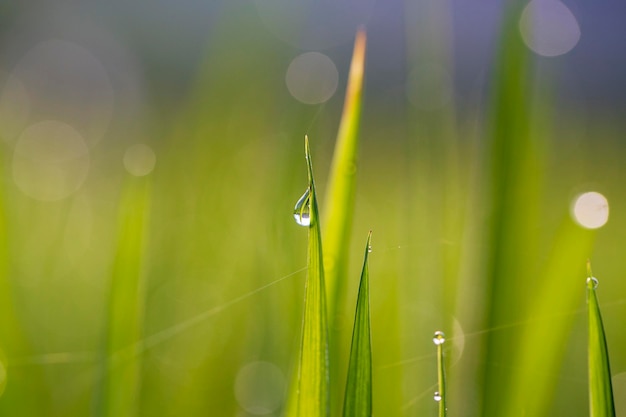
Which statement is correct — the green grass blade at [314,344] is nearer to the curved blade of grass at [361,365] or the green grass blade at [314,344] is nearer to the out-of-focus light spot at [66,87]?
the curved blade of grass at [361,365]

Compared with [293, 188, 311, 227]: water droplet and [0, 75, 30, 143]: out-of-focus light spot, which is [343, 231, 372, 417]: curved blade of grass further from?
[0, 75, 30, 143]: out-of-focus light spot

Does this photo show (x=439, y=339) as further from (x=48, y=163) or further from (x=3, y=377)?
(x=48, y=163)

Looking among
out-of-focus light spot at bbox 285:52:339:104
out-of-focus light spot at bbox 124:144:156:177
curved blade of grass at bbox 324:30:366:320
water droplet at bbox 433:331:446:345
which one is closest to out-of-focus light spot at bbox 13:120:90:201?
out-of-focus light spot at bbox 285:52:339:104

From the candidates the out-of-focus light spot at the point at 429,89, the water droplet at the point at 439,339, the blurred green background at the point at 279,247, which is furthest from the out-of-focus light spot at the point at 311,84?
the water droplet at the point at 439,339

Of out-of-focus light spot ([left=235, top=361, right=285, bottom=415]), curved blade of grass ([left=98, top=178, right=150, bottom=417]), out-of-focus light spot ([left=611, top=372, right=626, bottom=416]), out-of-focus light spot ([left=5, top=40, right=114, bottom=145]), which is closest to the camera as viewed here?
curved blade of grass ([left=98, top=178, right=150, bottom=417])

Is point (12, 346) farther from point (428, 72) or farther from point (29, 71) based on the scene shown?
point (29, 71)

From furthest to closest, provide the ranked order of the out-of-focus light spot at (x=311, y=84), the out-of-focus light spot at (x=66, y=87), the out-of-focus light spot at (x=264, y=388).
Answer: the out-of-focus light spot at (x=66, y=87) < the out-of-focus light spot at (x=311, y=84) < the out-of-focus light spot at (x=264, y=388)

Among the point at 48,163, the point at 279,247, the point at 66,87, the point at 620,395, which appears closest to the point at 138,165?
the point at 279,247

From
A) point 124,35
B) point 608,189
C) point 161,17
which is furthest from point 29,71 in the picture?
point 608,189
